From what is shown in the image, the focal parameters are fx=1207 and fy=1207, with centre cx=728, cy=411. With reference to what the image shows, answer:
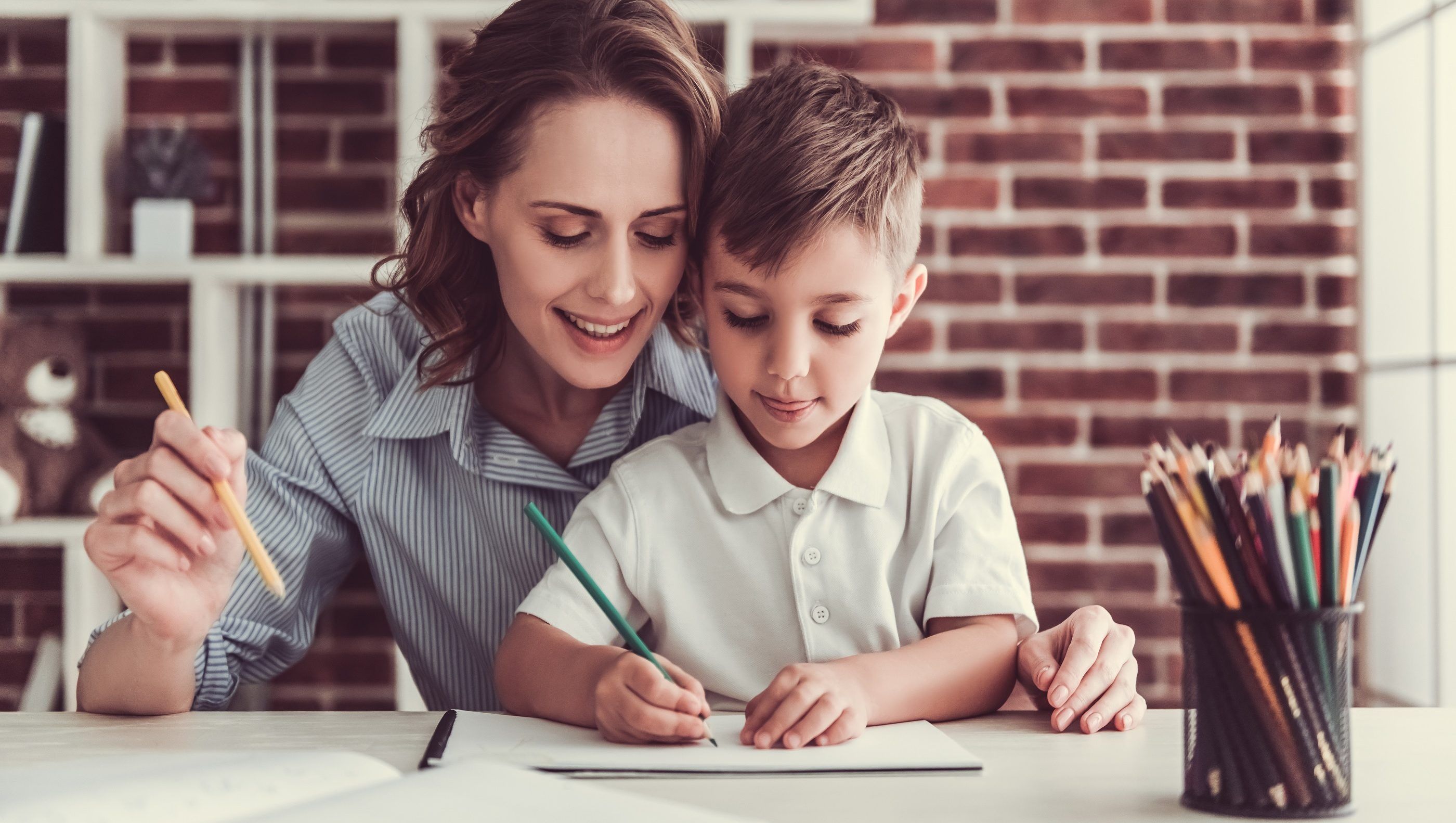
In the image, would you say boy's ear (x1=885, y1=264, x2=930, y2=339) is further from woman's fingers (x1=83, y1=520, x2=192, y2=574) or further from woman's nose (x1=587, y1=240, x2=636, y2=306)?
woman's fingers (x1=83, y1=520, x2=192, y2=574)

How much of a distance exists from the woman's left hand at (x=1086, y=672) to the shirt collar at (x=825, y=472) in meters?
0.20

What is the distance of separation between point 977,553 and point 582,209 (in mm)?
476

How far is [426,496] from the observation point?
132 centimetres

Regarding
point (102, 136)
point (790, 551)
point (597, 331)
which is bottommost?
point (790, 551)

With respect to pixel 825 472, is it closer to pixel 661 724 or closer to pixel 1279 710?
pixel 661 724

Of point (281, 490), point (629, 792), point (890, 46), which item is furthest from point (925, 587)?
point (890, 46)

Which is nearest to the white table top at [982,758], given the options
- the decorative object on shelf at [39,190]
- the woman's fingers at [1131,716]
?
the woman's fingers at [1131,716]

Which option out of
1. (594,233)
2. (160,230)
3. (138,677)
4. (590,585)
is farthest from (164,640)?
(160,230)

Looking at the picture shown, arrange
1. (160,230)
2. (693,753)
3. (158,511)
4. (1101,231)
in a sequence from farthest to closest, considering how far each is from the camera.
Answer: (1101,231) < (160,230) < (158,511) < (693,753)

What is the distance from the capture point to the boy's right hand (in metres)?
0.81

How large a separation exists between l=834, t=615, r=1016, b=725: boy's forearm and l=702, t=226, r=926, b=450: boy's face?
0.74 feet

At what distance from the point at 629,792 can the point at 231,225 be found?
1.94m

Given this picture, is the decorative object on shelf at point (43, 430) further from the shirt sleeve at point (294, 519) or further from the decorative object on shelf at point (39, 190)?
the shirt sleeve at point (294, 519)

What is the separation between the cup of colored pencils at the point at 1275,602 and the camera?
63 centimetres
